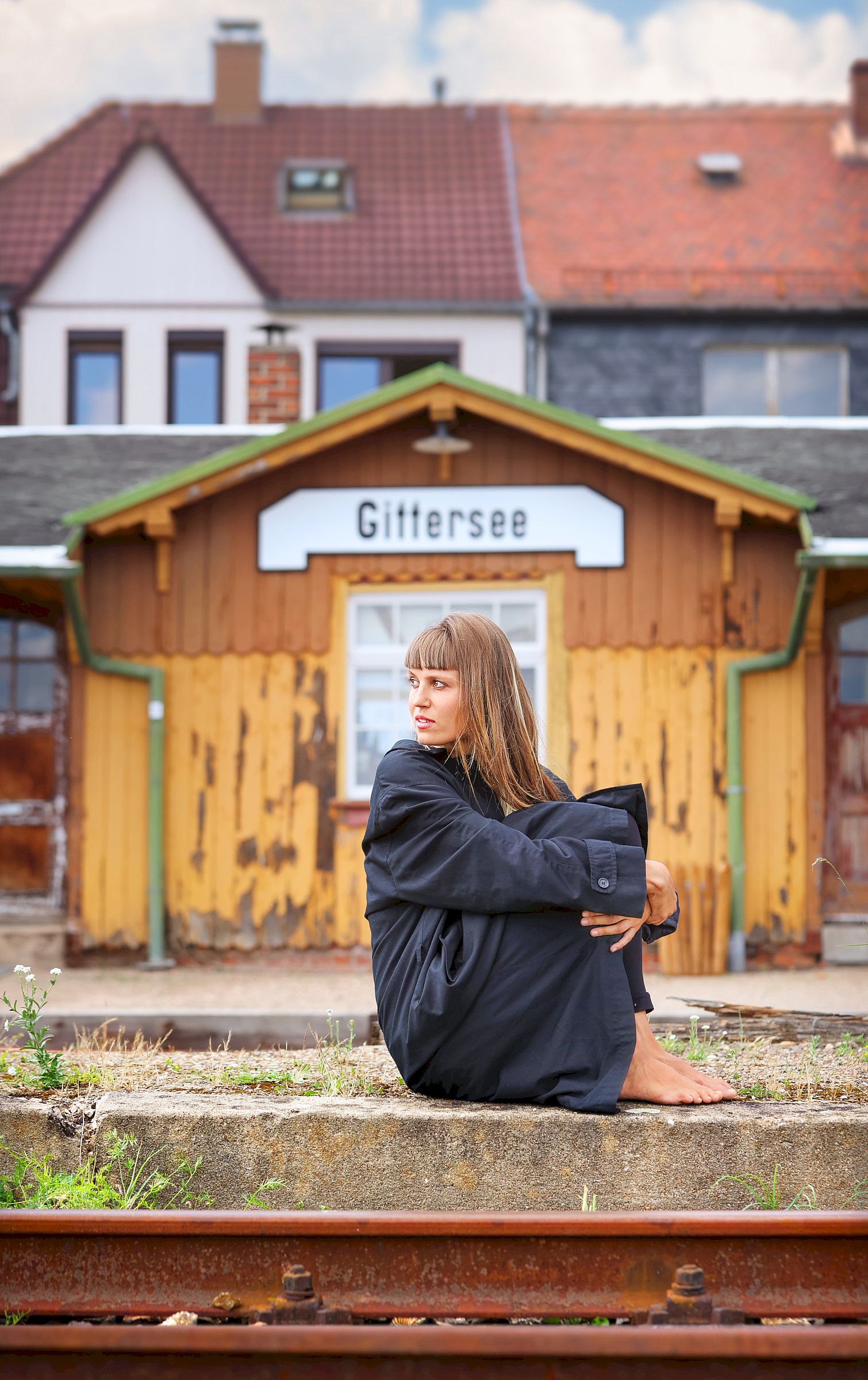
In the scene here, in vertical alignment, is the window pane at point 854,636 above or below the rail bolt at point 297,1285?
above

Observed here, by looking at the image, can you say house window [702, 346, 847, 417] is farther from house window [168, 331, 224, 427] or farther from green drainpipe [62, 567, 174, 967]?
green drainpipe [62, 567, 174, 967]

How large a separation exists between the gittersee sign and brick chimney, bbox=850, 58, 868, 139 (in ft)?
45.5

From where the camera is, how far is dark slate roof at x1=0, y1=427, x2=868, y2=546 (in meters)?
9.69

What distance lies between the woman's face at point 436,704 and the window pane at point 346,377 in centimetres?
1379

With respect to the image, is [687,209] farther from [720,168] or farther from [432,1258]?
[432,1258]

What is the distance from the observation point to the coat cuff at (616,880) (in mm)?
3113

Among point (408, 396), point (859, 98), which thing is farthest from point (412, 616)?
point (859, 98)

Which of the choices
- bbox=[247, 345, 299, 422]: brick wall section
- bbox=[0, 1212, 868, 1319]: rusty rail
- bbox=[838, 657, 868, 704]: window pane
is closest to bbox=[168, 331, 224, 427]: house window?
bbox=[247, 345, 299, 422]: brick wall section

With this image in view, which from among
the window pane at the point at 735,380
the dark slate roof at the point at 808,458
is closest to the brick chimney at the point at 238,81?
the window pane at the point at 735,380

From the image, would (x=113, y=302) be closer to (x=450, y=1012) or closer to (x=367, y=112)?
(x=367, y=112)

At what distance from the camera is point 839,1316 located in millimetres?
2736

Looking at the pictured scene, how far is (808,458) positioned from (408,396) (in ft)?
12.1

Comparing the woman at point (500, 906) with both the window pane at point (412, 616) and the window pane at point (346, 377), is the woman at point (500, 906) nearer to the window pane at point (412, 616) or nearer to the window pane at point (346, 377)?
the window pane at point (412, 616)

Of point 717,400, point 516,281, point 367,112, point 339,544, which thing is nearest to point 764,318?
point 717,400
